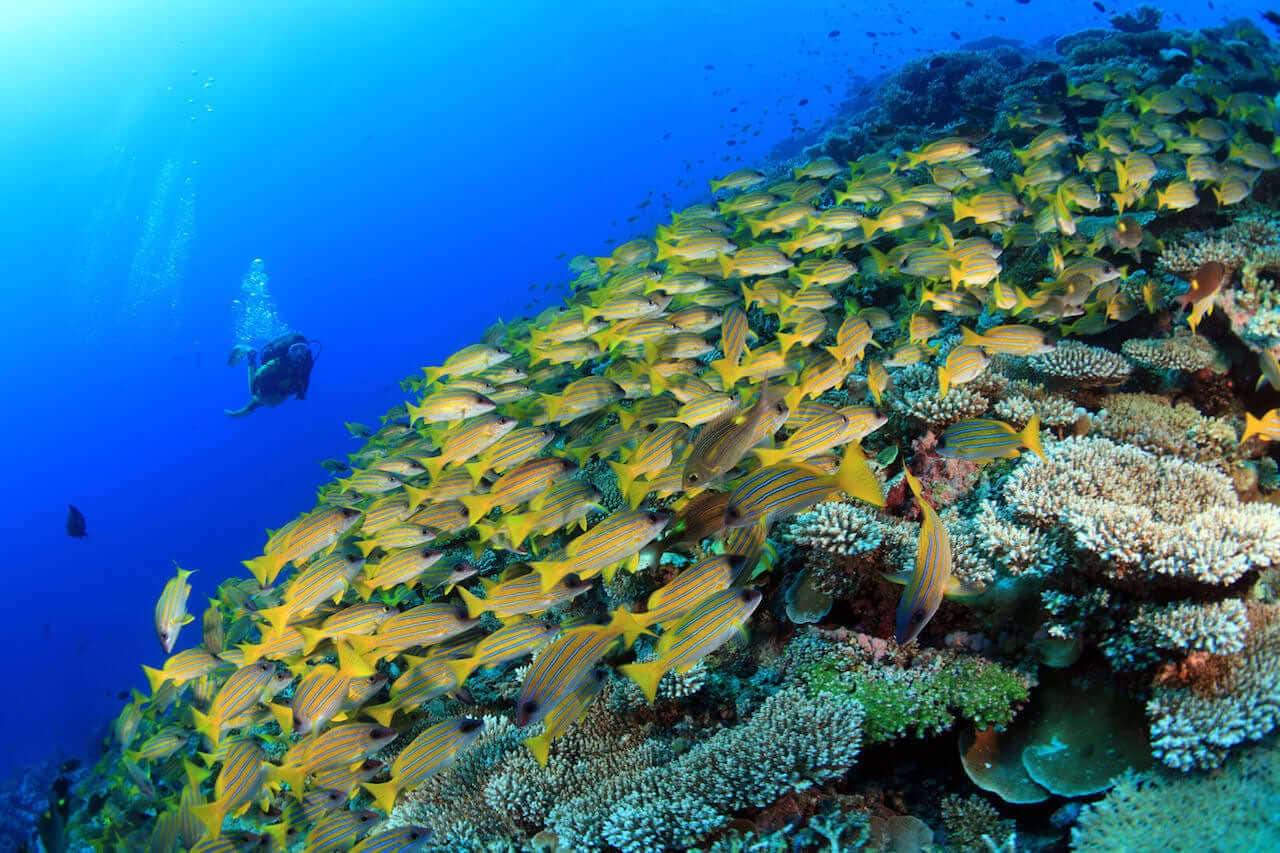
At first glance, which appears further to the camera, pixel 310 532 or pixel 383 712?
pixel 310 532

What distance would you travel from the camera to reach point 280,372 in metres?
17.0

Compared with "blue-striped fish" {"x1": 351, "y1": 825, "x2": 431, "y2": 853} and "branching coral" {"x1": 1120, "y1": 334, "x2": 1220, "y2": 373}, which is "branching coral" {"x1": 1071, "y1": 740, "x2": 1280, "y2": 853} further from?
"branching coral" {"x1": 1120, "y1": 334, "x2": 1220, "y2": 373}

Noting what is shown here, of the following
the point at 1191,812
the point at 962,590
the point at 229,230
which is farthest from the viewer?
the point at 229,230

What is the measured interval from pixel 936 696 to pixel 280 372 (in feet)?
59.7

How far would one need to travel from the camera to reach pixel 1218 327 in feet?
16.6

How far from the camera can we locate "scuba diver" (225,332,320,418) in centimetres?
1686

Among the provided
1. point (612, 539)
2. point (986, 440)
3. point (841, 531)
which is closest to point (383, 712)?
point (612, 539)

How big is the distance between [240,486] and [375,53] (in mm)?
107817

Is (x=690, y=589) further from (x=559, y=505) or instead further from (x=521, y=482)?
(x=521, y=482)

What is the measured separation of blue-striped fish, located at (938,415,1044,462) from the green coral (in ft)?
3.74

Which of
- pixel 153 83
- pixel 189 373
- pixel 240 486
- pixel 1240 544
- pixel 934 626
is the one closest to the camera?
pixel 1240 544

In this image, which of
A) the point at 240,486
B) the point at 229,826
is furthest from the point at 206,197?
the point at 229,826

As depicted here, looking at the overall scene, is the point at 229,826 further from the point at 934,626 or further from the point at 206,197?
the point at 206,197

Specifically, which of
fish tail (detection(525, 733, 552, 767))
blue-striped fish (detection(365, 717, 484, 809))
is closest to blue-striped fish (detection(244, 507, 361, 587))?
blue-striped fish (detection(365, 717, 484, 809))
